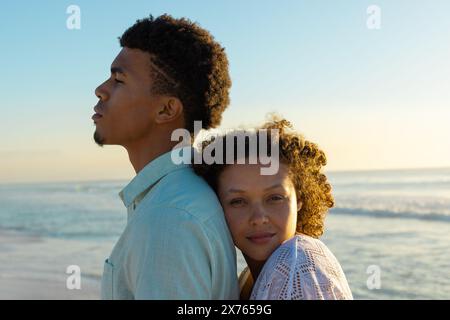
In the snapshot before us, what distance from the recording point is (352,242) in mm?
13414

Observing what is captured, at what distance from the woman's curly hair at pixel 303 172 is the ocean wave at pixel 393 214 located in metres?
15.5

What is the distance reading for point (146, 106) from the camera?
2.97 meters

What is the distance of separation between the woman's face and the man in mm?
274

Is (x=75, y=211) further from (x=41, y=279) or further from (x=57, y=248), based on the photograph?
(x=41, y=279)

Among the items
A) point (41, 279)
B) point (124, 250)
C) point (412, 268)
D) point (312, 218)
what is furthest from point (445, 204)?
point (124, 250)

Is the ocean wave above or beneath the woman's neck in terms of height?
beneath

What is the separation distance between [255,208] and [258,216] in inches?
1.6

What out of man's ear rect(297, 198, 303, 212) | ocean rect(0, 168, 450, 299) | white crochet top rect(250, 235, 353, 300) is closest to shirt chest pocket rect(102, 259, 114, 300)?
white crochet top rect(250, 235, 353, 300)

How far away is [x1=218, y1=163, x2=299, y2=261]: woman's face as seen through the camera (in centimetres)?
289

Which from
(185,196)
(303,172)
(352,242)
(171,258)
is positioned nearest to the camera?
(171,258)

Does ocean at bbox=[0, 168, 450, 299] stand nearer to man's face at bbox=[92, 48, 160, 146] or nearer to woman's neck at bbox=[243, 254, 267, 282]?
woman's neck at bbox=[243, 254, 267, 282]

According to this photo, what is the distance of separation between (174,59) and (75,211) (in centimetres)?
2019

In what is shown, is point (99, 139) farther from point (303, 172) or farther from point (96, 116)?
point (303, 172)

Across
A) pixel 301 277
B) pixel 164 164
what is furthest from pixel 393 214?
pixel 301 277
